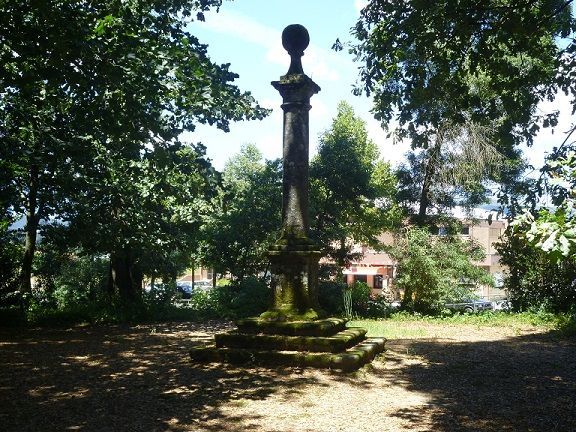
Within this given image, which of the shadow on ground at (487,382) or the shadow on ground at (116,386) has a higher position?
the shadow on ground at (116,386)

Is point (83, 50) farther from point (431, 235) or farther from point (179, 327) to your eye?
point (431, 235)

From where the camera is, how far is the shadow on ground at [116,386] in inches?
220

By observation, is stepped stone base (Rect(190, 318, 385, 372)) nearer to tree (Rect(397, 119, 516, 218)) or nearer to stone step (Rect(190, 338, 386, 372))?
stone step (Rect(190, 338, 386, 372))

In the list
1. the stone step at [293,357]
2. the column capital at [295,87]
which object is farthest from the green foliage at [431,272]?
the column capital at [295,87]

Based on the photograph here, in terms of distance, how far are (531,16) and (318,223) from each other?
586 inches

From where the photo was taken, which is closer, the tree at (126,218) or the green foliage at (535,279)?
the tree at (126,218)

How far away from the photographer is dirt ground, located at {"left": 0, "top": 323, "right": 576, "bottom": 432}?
5.49 metres

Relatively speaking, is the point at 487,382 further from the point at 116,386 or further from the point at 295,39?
the point at 295,39

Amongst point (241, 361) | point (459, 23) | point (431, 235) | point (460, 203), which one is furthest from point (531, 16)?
point (460, 203)

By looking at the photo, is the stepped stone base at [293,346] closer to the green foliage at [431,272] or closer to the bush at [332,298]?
the bush at [332,298]

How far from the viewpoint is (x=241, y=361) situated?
338 inches

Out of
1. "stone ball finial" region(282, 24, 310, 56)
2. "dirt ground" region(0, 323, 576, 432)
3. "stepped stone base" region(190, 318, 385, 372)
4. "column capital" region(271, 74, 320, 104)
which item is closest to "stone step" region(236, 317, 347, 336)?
"stepped stone base" region(190, 318, 385, 372)

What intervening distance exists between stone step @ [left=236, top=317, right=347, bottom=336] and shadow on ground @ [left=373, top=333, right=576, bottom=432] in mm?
1155

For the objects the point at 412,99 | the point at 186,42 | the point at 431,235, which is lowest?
the point at 431,235
